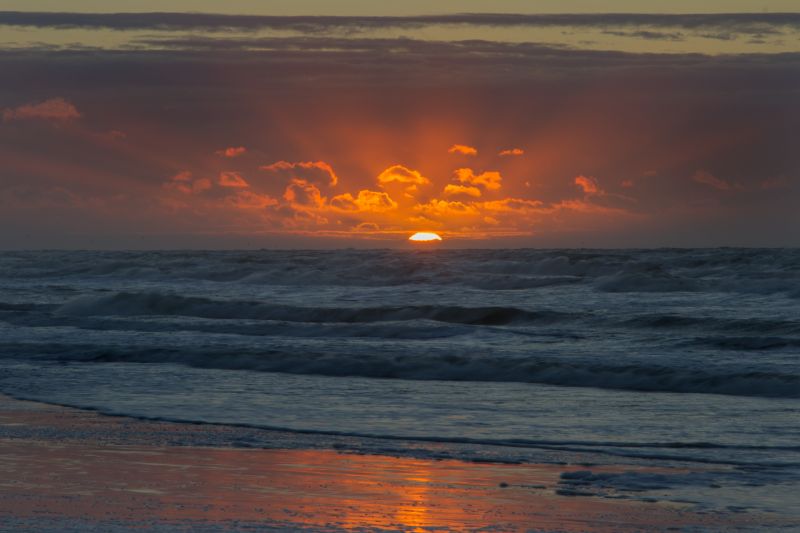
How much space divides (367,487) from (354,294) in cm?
3216

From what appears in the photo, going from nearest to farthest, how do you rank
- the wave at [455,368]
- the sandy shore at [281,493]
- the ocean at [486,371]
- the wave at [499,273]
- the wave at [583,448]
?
1. the sandy shore at [281,493]
2. the wave at [583,448]
3. the ocean at [486,371]
4. the wave at [455,368]
5. the wave at [499,273]

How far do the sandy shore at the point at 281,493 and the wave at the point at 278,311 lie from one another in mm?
20073

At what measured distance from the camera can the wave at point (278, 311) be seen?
32.4 metres

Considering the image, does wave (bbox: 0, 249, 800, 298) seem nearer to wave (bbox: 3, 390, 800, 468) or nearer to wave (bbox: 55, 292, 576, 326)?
wave (bbox: 55, 292, 576, 326)

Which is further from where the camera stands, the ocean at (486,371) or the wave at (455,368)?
the wave at (455,368)

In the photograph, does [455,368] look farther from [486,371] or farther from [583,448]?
[583,448]

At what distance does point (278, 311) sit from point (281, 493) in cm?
2605

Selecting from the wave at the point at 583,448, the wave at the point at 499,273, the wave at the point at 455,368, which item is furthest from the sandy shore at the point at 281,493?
the wave at the point at 499,273

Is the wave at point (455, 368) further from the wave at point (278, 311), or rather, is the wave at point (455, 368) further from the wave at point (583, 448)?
the wave at point (278, 311)

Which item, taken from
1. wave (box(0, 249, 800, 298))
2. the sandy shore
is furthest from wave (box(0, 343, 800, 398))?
wave (box(0, 249, 800, 298))

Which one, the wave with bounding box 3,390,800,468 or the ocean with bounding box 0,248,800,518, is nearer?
the wave with bounding box 3,390,800,468

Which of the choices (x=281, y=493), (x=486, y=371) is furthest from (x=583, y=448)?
(x=486, y=371)

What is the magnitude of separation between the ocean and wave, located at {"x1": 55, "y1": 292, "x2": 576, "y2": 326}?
102 millimetres

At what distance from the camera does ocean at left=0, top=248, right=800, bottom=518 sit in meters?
11.9
